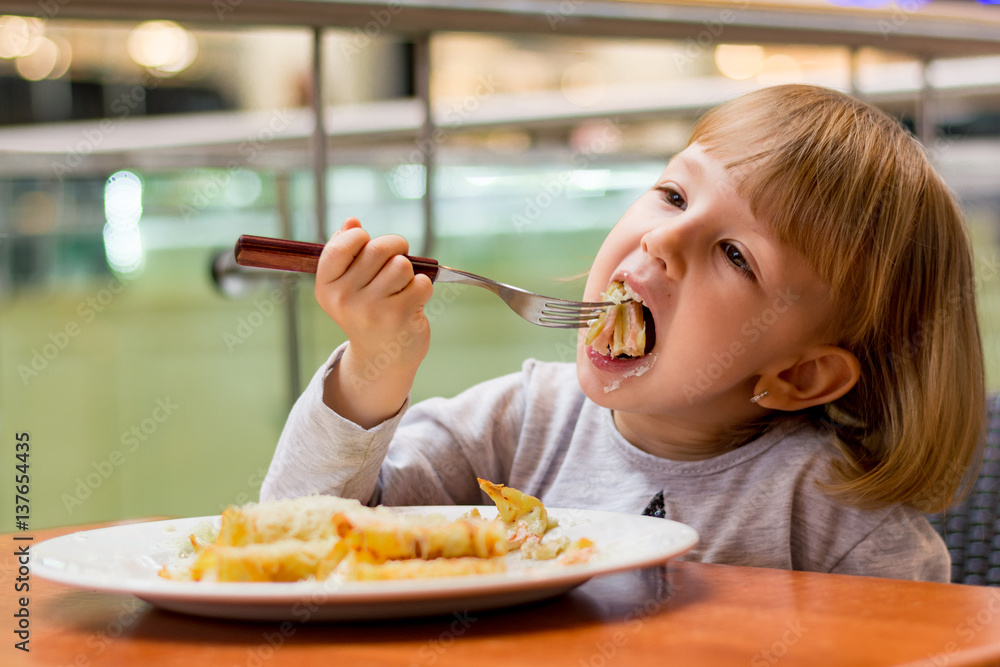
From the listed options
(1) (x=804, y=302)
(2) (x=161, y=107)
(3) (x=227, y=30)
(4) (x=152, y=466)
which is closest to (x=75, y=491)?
(4) (x=152, y=466)

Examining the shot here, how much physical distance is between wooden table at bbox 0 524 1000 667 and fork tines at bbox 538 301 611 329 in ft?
1.31

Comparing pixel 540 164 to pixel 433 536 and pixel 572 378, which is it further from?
pixel 433 536

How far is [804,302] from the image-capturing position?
3.75ft

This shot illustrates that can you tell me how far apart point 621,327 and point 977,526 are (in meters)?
0.60

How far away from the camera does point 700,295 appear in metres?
1.09

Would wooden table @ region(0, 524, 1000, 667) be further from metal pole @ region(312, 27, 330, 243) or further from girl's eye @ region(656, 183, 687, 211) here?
metal pole @ region(312, 27, 330, 243)

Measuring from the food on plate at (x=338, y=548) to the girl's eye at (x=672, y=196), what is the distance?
1.71 feet

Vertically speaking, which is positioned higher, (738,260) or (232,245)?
(738,260)

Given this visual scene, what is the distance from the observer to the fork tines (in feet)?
3.56

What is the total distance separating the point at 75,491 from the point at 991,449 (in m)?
1.87

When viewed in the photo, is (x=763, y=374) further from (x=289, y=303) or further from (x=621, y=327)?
(x=289, y=303)

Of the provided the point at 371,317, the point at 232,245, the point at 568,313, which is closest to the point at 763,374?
the point at 568,313

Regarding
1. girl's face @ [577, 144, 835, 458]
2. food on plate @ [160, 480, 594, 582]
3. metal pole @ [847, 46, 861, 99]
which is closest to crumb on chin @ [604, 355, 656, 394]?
A: girl's face @ [577, 144, 835, 458]

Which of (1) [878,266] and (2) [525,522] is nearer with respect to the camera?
(2) [525,522]
